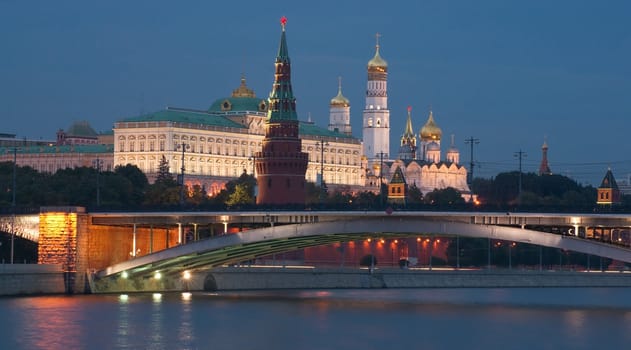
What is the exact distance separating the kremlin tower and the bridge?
41990 millimetres

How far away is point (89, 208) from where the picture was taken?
101 metres

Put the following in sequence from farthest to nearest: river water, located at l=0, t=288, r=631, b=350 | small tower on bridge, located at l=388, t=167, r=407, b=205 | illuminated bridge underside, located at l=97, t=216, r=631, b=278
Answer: small tower on bridge, located at l=388, t=167, r=407, b=205 → illuminated bridge underside, located at l=97, t=216, r=631, b=278 → river water, located at l=0, t=288, r=631, b=350

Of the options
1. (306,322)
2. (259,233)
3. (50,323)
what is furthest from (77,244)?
(306,322)

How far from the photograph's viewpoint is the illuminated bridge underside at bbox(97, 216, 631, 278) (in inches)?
3506

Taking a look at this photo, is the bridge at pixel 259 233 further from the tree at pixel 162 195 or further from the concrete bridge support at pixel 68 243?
the tree at pixel 162 195

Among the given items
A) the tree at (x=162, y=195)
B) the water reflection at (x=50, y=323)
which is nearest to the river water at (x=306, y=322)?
the water reflection at (x=50, y=323)

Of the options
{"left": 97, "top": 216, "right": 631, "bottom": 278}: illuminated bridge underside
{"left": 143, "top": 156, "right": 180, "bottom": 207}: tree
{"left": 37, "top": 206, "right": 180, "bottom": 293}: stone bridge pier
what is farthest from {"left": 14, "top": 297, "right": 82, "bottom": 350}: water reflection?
{"left": 143, "top": 156, "right": 180, "bottom": 207}: tree

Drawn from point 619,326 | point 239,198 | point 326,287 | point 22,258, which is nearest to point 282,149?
point 239,198

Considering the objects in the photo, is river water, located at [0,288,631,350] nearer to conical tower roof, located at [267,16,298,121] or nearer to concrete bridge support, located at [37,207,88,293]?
concrete bridge support, located at [37,207,88,293]

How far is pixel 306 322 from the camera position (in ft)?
286

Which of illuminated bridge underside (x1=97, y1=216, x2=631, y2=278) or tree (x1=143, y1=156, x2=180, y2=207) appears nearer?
illuminated bridge underside (x1=97, y1=216, x2=631, y2=278)

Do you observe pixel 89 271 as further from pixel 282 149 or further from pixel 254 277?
pixel 282 149

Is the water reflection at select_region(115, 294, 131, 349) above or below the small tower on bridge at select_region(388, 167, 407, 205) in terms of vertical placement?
below

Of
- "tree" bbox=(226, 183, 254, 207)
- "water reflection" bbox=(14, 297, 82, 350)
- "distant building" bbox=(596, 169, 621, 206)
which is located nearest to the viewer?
"water reflection" bbox=(14, 297, 82, 350)
